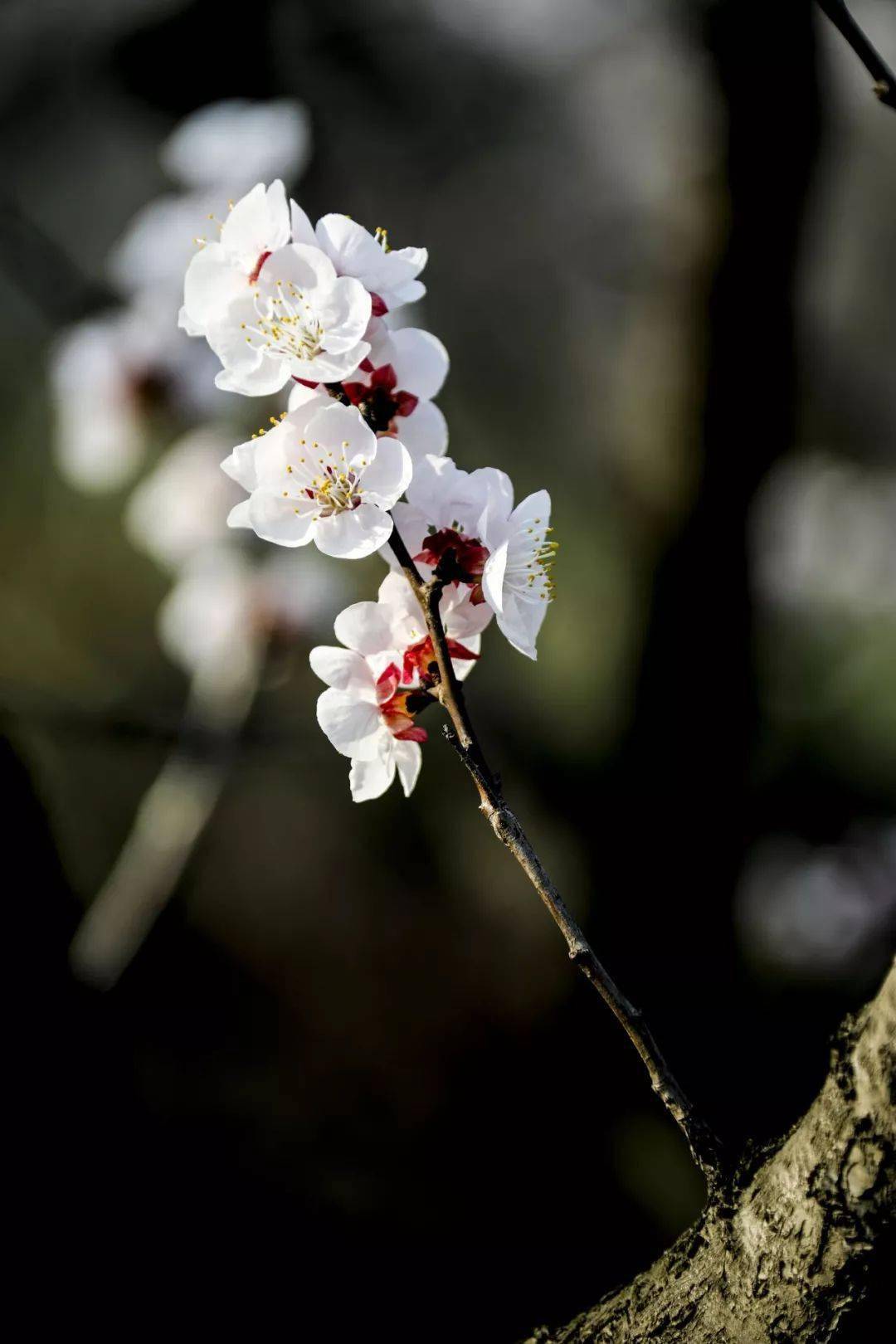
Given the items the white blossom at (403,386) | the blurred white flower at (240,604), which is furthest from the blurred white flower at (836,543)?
the white blossom at (403,386)

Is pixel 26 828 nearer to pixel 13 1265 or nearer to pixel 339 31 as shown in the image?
pixel 13 1265

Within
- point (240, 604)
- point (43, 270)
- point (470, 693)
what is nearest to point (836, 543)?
point (470, 693)

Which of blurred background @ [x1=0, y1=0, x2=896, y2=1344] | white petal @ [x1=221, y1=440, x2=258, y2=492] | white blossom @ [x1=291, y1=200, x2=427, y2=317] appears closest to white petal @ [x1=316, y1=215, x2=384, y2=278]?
white blossom @ [x1=291, y1=200, x2=427, y2=317]

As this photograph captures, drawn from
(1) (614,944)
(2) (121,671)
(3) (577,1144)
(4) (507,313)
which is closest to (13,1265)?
(1) (614,944)

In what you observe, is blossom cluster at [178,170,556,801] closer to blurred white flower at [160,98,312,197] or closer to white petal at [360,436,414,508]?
white petal at [360,436,414,508]

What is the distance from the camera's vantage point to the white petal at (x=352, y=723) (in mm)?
462

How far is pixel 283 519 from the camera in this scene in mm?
443

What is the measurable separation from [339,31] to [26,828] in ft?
5.37

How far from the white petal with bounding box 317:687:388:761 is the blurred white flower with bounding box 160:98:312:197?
1.07 metres

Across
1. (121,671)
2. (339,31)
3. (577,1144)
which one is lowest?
(577,1144)

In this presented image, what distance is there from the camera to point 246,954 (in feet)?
7.95

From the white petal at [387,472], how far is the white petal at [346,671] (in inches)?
3.6

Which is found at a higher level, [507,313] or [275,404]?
[275,404]

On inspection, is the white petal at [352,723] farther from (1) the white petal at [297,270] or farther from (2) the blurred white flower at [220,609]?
(2) the blurred white flower at [220,609]
